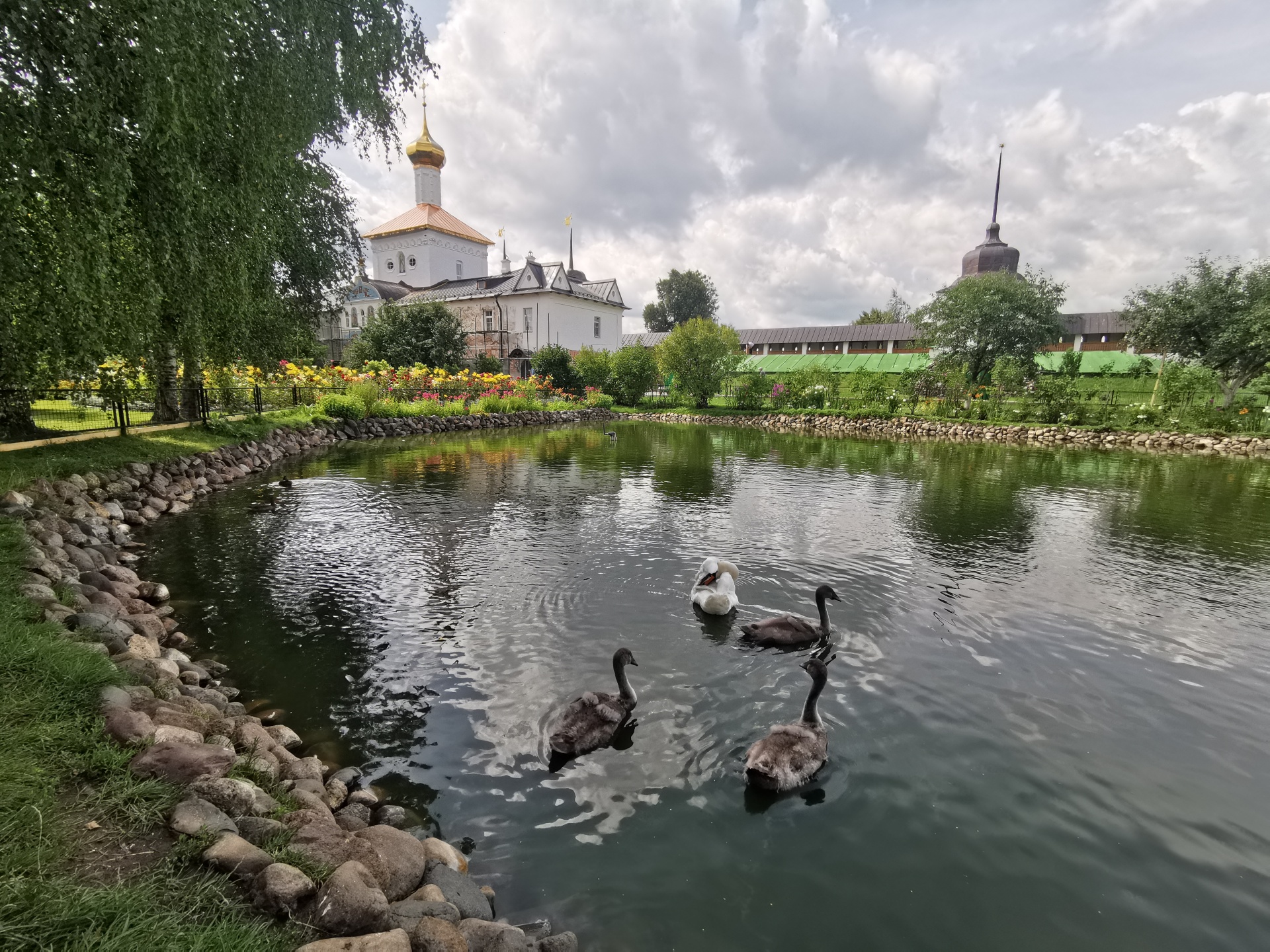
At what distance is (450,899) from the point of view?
3482 mm

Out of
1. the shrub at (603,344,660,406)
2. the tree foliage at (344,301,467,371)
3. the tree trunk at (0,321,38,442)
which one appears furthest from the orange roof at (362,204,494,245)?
the tree trunk at (0,321,38,442)

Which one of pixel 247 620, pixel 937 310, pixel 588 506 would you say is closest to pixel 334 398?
pixel 588 506

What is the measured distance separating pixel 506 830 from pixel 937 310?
1955 inches

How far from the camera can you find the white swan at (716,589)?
8.23 metres

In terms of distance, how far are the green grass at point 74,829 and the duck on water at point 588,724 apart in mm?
2827

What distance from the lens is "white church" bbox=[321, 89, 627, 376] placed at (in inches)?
2339

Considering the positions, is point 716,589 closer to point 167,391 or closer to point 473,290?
point 167,391

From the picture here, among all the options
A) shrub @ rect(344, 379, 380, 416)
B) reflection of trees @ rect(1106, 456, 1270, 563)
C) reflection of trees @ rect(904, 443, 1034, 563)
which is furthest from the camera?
shrub @ rect(344, 379, 380, 416)

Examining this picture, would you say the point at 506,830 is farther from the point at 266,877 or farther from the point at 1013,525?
the point at 1013,525

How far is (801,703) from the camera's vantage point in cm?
619

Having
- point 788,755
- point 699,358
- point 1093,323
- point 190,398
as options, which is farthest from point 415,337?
point 1093,323

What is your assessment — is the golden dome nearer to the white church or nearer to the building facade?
the white church

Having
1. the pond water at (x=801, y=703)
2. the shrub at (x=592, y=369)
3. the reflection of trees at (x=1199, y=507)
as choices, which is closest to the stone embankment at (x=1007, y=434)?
the reflection of trees at (x=1199, y=507)

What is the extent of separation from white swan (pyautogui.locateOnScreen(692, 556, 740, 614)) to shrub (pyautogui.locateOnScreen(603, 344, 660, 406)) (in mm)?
45392
